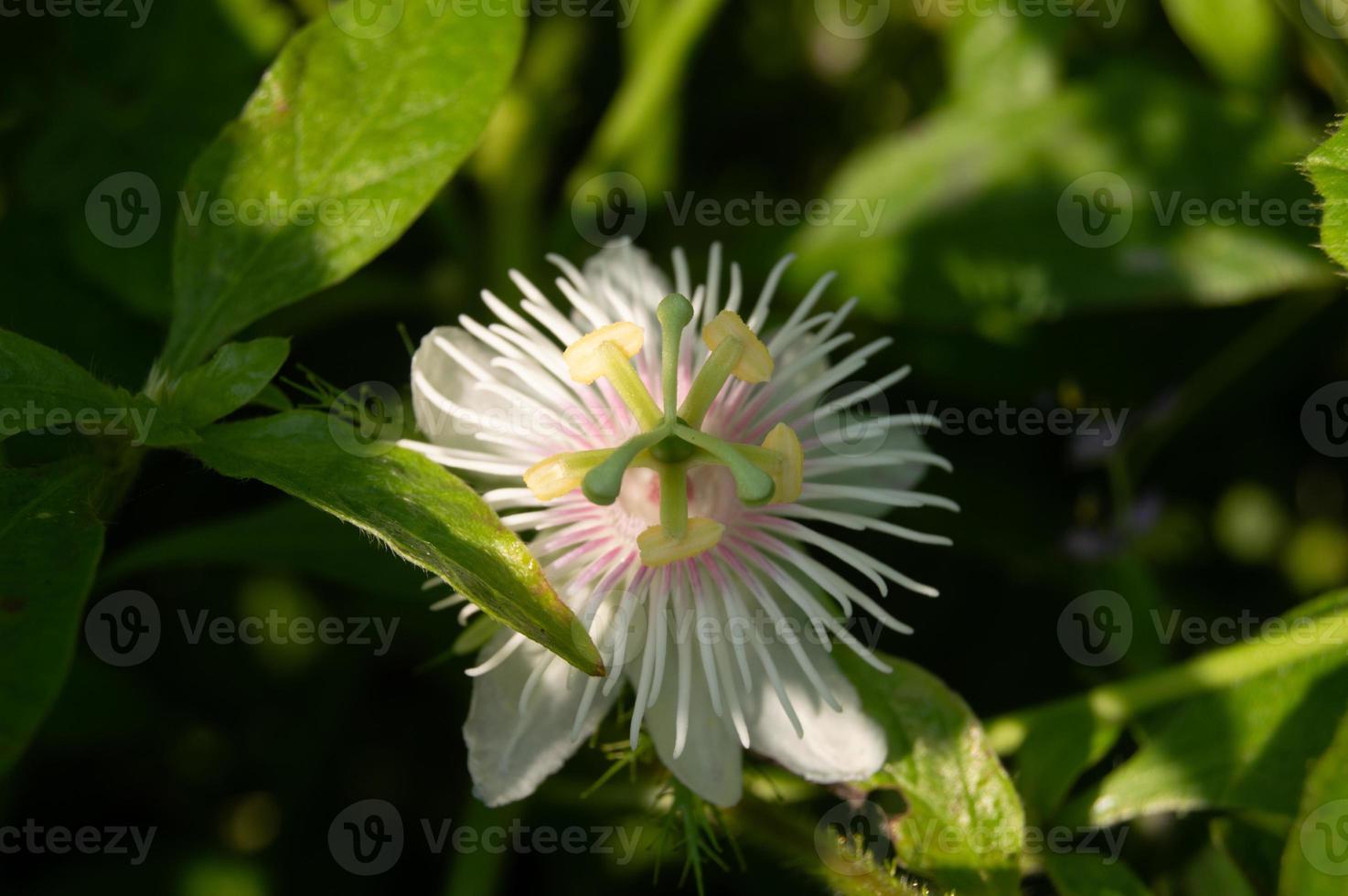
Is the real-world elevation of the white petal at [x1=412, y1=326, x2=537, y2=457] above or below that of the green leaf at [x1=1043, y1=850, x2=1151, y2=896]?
above

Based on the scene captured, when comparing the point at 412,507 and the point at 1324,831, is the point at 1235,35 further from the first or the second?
the point at 412,507

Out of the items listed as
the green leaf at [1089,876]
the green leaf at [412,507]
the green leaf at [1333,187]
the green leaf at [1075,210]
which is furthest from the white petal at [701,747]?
the green leaf at [1075,210]

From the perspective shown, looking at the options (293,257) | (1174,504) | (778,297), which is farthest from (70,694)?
(1174,504)

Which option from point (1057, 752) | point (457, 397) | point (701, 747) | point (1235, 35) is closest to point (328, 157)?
point (457, 397)

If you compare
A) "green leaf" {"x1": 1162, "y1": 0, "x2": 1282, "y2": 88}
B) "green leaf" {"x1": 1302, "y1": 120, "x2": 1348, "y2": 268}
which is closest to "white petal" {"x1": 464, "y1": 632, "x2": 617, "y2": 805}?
"green leaf" {"x1": 1302, "y1": 120, "x2": 1348, "y2": 268}

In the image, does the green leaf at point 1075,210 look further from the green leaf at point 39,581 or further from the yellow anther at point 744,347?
the green leaf at point 39,581

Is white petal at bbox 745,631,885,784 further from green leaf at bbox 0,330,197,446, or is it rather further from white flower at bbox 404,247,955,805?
green leaf at bbox 0,330,197,446

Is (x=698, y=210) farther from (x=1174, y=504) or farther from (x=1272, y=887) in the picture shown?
(x=1272, y=887)
